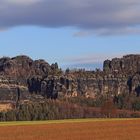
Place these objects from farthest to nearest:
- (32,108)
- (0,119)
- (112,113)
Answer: (112,113) < (32,108) < (0,119)

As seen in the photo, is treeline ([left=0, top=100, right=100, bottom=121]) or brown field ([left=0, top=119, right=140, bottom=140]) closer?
brown field ([left=0, top=119, right=140, bottom=140])

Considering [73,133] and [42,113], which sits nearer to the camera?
[73,133]

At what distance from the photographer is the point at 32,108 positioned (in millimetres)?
171000

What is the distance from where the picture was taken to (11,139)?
5422 cm

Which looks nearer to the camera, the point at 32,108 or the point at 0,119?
the point at 0,119

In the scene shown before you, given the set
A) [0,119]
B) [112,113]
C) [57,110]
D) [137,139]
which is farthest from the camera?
[112,113]

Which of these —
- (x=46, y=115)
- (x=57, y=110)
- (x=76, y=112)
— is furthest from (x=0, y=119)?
(x=76, y=112)

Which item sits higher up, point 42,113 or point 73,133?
point 73,133

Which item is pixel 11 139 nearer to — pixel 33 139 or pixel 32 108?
pixel 33 139

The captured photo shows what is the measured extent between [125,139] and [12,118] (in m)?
115

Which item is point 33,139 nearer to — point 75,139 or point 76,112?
point 75,139

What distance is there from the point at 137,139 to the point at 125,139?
1145mm

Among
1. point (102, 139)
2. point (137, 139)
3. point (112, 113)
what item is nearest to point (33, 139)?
point (102, 139)

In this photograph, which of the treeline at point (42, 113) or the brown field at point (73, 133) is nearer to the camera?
the brown field at point (73, 133)
